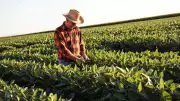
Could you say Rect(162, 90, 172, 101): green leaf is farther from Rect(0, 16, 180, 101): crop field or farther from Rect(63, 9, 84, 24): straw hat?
Rect(63, 9, 84, 24): straw hat

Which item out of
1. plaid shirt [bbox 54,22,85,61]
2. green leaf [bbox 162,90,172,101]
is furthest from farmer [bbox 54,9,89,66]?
green leaf [bbox 162,90,172,101]

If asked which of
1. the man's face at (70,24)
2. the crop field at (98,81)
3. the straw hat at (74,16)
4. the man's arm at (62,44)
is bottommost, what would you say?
the crop field at (98,81)

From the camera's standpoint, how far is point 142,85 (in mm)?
5535

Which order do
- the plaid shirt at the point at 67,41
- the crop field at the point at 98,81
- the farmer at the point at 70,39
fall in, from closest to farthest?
the crop field at the point at 98,81 < the farmer at the point at 70,39 < the plaid shirt at the point at 67,41

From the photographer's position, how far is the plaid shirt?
805 cm

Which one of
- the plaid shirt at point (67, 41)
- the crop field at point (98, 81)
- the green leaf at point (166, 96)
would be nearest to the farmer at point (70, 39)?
the plaid shirt at point (67, 41)

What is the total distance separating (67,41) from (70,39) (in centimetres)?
8

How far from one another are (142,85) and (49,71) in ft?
9.75

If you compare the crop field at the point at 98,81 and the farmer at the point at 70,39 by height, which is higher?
the farmer at the point at 70,39

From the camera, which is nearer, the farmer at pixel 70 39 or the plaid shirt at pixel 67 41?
the farmer at pixel 70 39

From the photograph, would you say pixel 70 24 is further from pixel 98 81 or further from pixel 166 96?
pixel 166 96

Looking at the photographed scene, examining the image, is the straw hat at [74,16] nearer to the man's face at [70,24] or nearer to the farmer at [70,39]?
the farmer at [70,39]

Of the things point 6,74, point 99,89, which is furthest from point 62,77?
point 6,74

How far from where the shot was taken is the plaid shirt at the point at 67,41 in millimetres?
8055
